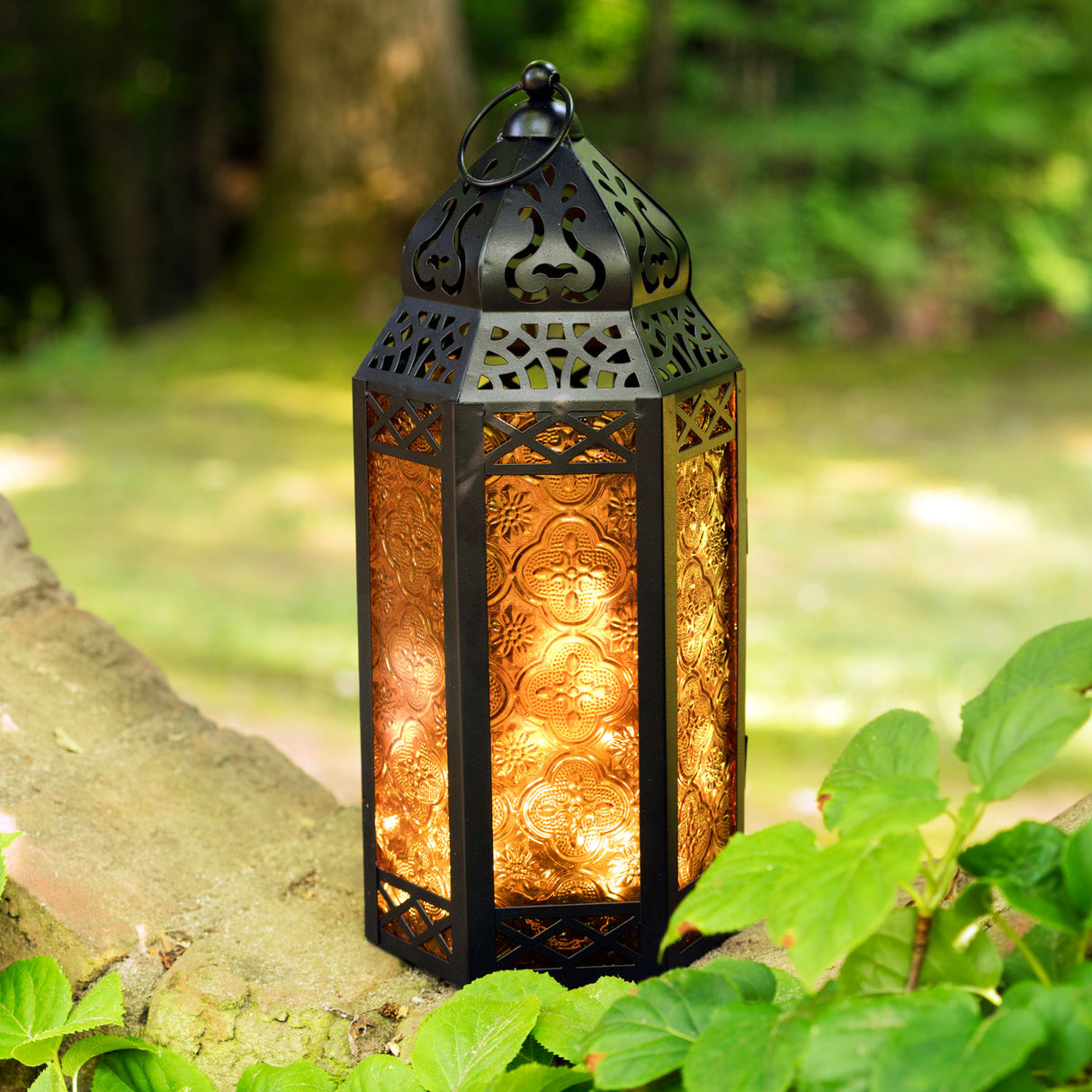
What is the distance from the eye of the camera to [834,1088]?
103 centimetres

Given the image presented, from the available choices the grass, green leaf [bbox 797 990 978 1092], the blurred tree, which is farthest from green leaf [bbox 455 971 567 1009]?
the blurred tree

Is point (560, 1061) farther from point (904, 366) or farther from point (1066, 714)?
point (904, 366)

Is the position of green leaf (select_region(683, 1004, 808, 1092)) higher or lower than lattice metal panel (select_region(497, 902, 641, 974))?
higher

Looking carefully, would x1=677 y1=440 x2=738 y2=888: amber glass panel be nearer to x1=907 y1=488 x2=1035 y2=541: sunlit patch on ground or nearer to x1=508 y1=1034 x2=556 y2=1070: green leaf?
x1=508 y1=1034 x2=556 y2=1070: green leaf

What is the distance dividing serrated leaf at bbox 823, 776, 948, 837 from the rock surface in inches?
31.3

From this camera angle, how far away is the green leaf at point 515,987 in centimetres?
151

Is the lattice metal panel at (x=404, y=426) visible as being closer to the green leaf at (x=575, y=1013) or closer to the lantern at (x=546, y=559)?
the lantern at (x=546, y=559)

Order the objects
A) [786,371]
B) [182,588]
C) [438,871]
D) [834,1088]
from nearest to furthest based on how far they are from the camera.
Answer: [834,1088]
[438,871]
[182,588]
[786,371]

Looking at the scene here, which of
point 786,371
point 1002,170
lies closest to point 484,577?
point 786,371

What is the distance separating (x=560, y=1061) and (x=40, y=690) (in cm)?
110

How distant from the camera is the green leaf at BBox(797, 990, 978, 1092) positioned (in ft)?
3.36

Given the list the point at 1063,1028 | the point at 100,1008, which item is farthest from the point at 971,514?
the point at 1063,1028

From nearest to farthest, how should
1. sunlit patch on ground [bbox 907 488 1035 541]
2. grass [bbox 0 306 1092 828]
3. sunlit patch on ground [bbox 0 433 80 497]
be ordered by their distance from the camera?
grass [bbox 0 306 1092 828] < sunlit patch on ground [bbox 907 488 1035 541] < sunlit patch on ground [bbox 0 433 80 497]

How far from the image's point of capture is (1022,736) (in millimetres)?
1155
